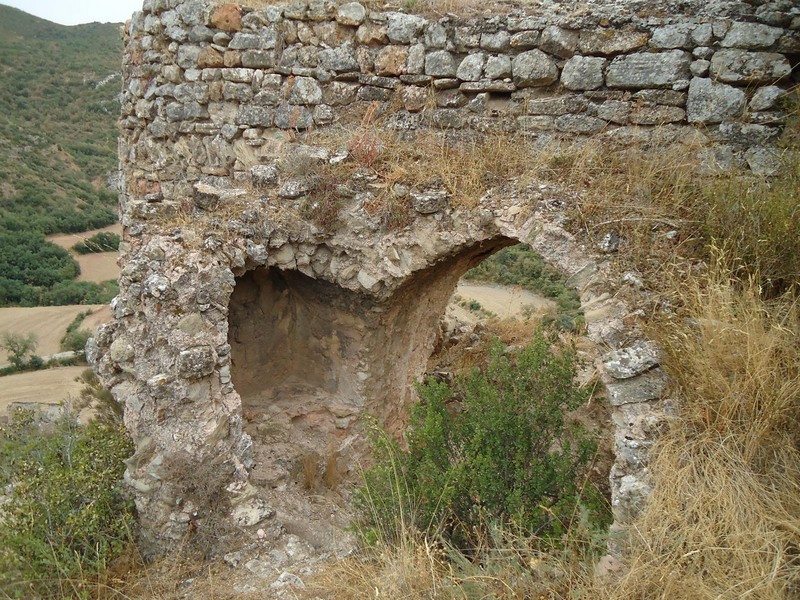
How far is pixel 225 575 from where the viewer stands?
3.74 metres

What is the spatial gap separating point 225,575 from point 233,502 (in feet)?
1.43

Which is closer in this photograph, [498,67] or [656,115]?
[656,115]

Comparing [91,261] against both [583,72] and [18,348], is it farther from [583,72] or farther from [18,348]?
[583,72]

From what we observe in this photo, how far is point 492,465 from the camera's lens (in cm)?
352

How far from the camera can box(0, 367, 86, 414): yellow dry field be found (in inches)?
491

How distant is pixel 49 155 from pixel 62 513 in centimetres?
2321

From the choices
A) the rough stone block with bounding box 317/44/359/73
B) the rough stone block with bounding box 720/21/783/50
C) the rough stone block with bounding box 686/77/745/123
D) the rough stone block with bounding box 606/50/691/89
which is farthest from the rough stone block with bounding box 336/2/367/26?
the rough stone block with bounding box 720/21/783/50

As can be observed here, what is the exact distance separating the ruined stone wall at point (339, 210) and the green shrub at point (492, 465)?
44 centimetres

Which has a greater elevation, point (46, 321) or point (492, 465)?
point (492, 465)

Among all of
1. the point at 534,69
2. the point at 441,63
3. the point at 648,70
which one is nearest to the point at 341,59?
the point at 441,63

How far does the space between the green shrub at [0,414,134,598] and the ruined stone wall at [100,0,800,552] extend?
0.67 ft

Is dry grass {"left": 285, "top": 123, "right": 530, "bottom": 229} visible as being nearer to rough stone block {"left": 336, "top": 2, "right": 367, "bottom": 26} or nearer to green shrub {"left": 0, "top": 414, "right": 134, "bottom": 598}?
rough stone block {"left": 336, "top": 2, "right": 367, "bottom": 26}

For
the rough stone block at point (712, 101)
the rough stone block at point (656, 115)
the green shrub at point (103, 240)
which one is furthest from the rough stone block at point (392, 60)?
the green shrub at point (103, 240)

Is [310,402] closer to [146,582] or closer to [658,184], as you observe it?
[146,582]
